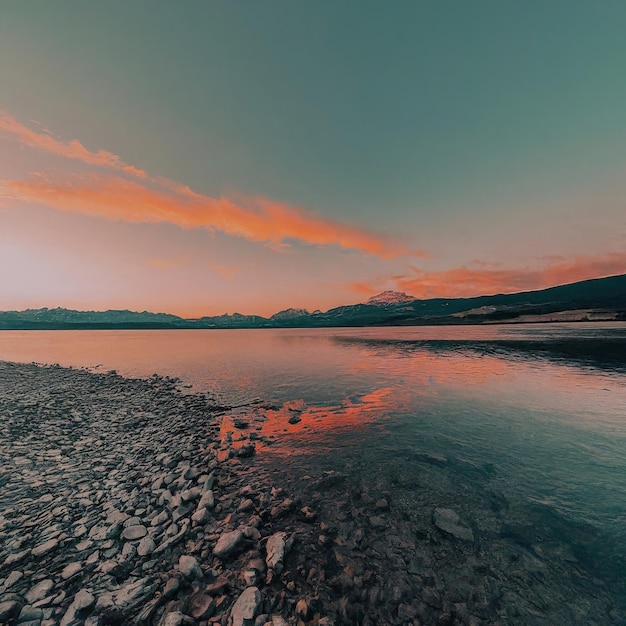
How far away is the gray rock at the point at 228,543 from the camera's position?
7.26 metres

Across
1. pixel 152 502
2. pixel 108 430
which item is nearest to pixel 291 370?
pixel 108 430

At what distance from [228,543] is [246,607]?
6.19 ft

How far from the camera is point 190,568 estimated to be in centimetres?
668

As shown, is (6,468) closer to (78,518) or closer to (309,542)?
(78,518)

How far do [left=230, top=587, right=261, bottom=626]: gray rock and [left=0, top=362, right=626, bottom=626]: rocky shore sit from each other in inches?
1.1

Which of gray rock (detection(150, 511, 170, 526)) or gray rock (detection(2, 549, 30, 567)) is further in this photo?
gray rock (detection(150, 511, 170, 526))

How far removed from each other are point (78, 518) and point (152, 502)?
1.93 m

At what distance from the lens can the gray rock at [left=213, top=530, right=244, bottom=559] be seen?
726 cm

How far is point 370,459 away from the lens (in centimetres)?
1334

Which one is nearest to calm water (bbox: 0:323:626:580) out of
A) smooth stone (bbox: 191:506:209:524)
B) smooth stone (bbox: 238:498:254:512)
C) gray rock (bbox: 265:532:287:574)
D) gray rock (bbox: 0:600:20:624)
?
smooth stone (bbox: 238:498:254:512)

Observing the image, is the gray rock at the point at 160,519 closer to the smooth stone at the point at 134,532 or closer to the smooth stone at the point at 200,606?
the smooth stone at the point at 134,532

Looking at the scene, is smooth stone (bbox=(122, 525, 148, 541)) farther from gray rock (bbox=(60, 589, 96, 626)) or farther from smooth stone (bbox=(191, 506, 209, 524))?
gray rock (bbox=(60, 589, 96, 626))

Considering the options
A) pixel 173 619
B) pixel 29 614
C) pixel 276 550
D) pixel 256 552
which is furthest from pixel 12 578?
pixel 276 550

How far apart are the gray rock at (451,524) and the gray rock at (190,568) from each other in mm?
6639
